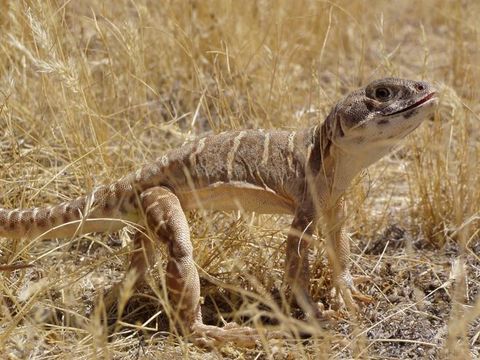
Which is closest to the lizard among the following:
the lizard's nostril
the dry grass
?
the lizard's nostril

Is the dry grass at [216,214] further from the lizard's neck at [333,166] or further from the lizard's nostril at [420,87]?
the lizard's nostril at [420,87]

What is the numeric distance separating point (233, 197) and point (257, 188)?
0.13 meters

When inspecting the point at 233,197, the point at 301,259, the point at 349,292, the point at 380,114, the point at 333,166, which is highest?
the point at 380,114

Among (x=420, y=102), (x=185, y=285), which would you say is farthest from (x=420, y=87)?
(x=185, y=285)

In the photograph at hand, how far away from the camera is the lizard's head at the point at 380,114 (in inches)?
158

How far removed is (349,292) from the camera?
4.29m

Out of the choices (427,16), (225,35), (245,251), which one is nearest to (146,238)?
(245,251)

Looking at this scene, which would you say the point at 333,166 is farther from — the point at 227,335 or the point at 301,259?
the point at 227,335

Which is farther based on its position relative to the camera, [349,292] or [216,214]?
[216,214]

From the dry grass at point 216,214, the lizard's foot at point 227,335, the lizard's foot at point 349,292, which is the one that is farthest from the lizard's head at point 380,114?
the lizard's foot at point 227,335

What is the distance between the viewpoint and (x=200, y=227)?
15.4 ft

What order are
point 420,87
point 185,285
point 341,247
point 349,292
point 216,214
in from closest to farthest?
point 185,285
point 420,87
point 349,292
point 341,247
point 216,214

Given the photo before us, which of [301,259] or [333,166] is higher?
[333,166]

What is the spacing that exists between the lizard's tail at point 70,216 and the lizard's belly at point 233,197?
30cm
